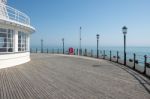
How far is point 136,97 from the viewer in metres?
6.42

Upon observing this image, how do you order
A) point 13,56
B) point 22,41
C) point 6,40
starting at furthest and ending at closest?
point 22,41 < point 13,56 < point 6,40

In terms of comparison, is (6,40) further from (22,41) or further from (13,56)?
(22,41)

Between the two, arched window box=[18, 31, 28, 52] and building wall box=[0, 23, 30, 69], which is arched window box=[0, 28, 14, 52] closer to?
building wall box=[0, 23, 30, 69]

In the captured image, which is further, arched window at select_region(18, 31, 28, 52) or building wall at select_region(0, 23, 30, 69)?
arched window at select_region(18, 31, 28, 52)

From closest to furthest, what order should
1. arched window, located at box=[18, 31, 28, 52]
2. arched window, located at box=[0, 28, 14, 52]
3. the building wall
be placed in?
the building wall, arched window, located at box=[0, 28, 14, 52], arched window, located at box=[18, 31, 28, 52]

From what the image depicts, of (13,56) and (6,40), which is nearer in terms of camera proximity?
(6,40)

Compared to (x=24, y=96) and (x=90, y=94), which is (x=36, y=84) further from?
(x=90, y=94)

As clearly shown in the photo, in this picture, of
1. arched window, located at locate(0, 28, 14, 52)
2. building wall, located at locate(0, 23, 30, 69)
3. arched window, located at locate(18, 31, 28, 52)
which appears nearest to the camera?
building wall, located at locate(0, 23, 30, 69)

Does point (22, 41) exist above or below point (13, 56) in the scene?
above

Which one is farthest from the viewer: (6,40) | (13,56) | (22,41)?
(22,41)

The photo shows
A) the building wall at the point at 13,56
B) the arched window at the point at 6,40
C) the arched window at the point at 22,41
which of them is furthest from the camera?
the arched window at the point at 22,41

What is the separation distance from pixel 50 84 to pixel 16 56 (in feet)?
22.9

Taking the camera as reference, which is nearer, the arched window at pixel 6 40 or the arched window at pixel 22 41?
the arched window at pixel 6 40

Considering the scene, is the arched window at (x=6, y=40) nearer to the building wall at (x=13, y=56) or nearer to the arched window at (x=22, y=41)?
the building wall at (x=13, y=56)
